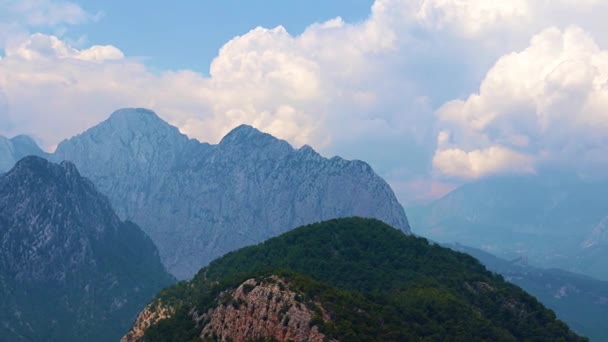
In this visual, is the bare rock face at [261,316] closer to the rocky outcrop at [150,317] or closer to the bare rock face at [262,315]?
the bare rock face at [262,315]

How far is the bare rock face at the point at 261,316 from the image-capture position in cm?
12781

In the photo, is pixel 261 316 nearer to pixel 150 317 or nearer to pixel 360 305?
pixel 360 305

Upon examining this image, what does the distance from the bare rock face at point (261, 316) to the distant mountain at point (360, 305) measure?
0.19m

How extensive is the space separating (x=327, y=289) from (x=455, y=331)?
25.4 m

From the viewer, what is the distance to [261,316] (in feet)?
437

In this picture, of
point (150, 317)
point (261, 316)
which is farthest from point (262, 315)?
point (150, 317)

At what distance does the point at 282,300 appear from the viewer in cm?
13288

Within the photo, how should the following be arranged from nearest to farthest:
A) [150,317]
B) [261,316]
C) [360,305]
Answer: [261,316], [360,305], [150,317]

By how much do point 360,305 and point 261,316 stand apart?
1888 centimetres

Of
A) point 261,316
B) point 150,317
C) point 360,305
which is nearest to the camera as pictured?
point 261,316

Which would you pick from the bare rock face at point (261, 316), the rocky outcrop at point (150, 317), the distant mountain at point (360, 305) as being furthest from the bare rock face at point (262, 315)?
the rocky outcrop at point (150, 317)

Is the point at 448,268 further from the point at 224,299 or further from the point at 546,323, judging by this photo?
the point at 224,299

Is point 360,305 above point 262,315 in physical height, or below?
above

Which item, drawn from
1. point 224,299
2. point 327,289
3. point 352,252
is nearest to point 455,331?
point 327,289
